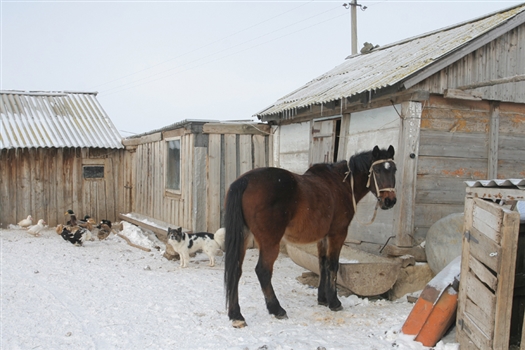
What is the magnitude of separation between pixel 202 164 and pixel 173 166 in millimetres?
1584

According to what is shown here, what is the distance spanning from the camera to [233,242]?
16.5ft

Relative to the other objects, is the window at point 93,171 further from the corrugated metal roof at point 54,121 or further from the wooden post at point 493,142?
the wooden post at point 493,142

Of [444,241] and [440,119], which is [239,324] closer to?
[444,241]

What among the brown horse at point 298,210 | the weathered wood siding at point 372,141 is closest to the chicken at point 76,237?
the brown horse at point 298,210

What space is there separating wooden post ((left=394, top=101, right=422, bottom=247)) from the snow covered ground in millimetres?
1091

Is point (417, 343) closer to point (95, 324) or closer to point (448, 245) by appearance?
point (448, 245)

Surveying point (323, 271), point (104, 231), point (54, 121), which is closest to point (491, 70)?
point (323, 271)

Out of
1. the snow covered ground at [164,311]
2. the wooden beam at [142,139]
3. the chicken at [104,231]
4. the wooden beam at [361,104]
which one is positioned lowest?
the chicken at [104,231]

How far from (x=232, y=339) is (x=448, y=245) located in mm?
3334

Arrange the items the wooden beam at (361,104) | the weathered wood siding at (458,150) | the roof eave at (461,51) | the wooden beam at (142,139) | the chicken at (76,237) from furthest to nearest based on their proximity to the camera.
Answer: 1. the wooden beam at (142,139)
2. the chicken at (76,237)
3. the weathered wood siding at (458,150)
4. the wooden beam at (361,104)
5. the roof eave at (461,51)

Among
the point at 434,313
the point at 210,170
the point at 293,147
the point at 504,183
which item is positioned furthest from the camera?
the point at 210,170

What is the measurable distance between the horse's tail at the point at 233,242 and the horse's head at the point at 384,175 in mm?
1883

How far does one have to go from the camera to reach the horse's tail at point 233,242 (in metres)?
5.00

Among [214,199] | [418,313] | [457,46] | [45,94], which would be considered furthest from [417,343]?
[45,94]
